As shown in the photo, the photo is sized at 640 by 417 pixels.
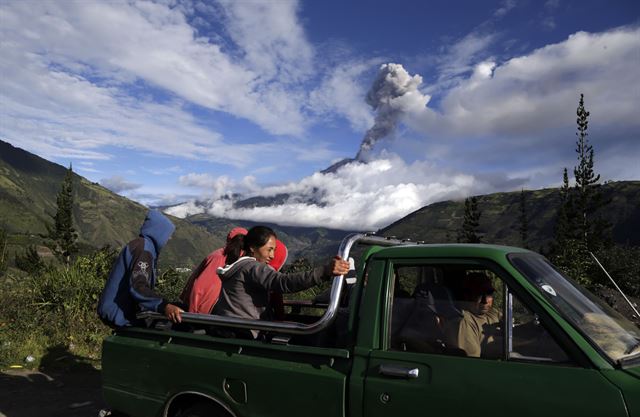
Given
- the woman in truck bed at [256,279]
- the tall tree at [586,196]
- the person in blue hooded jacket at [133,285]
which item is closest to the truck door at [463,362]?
the woman in truck bed at [256,279]

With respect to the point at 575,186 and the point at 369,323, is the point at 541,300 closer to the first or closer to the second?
the point at 369,323

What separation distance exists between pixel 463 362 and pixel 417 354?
255 mm

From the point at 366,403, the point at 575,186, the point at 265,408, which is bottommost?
the point at 265,408

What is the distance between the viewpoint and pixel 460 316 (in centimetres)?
272

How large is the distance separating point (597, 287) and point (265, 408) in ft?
35.2

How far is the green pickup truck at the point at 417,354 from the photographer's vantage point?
7.45 feet

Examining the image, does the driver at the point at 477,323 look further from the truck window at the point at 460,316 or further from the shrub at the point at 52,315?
the shrub at the point at 52,315

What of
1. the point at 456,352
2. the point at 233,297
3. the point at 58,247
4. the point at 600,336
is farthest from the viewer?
the point at 58,247

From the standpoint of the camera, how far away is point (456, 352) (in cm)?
261

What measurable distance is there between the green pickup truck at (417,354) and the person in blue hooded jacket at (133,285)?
1.97ft

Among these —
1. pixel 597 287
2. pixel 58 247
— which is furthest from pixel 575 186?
pixel 58 247

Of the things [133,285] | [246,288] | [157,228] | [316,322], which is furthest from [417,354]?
[157,228]

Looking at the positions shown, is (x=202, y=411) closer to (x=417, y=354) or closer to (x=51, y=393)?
(x=417, y=354)

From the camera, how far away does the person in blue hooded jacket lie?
4.08 m
